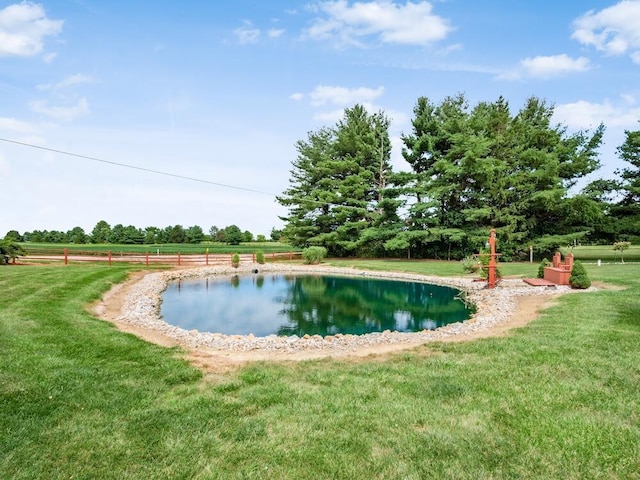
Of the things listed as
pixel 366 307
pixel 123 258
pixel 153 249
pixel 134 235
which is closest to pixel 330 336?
pixel 366 307

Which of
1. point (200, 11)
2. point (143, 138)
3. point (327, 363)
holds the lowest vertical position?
point (327, 363)

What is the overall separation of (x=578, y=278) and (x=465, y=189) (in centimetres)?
1909

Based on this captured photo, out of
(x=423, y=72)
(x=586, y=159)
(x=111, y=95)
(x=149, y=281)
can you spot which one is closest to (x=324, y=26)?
(x=423, y=72)

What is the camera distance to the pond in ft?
36.6

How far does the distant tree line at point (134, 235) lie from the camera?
214 ft

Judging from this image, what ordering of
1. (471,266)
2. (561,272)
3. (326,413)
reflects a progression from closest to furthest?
(326,413) → (561,272) → (471,266)

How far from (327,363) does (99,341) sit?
4058 millimetres

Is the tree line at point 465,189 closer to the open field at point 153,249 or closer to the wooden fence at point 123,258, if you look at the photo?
the wooden fence at point 123,258

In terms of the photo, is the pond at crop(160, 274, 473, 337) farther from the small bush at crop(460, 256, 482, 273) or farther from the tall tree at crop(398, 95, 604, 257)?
A: the tall tree at crop(398, 95, 604, 257)

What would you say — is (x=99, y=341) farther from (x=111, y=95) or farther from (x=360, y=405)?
(x=111, y=95)

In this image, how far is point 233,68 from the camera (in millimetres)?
16328

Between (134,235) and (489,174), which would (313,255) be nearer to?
(489,174)

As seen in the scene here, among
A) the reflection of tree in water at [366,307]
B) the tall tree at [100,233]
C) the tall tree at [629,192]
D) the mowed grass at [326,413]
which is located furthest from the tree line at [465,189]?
the tall tree at [100,233]

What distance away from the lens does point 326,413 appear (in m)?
3.84
